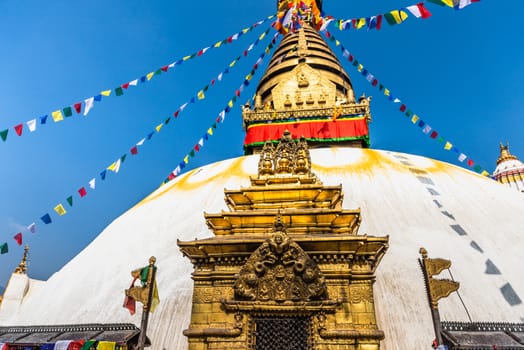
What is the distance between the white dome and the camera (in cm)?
580

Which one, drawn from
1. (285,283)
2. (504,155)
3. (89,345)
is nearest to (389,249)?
(285,283)

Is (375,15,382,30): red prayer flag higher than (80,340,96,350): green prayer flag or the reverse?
higher

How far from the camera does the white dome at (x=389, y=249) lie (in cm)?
580

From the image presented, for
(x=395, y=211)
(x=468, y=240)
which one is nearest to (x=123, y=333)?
(x=395, y=211)

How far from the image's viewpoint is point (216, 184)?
9.87 metres

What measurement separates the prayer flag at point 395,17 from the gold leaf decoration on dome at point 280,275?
6360 mm

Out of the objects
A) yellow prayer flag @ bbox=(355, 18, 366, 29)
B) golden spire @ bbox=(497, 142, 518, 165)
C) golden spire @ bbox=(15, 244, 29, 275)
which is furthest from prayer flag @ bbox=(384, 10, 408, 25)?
golden spire @ bbox=(497, 142, 518, 165)

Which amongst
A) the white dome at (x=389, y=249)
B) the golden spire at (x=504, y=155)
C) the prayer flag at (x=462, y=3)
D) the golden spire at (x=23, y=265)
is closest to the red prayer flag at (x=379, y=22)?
the prayer flag at (x=462, y=3)

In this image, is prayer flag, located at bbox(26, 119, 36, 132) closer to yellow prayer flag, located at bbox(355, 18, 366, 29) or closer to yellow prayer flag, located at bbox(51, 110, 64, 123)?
yellow prayer flag, located at bbox(51, 110, 64, 123)

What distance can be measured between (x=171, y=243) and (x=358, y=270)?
5.10 m

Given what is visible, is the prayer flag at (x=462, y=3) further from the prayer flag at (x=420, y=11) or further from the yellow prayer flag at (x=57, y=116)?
the yellow prayer flag at (x=57, y=116)

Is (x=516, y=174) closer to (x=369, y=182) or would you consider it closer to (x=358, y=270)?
(x=369, y=182)

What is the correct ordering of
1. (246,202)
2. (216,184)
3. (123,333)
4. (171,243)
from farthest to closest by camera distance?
(216,184) → (171,243) → (246,202) → (123,333)

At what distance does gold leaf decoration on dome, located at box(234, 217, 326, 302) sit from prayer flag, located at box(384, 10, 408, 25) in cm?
636
